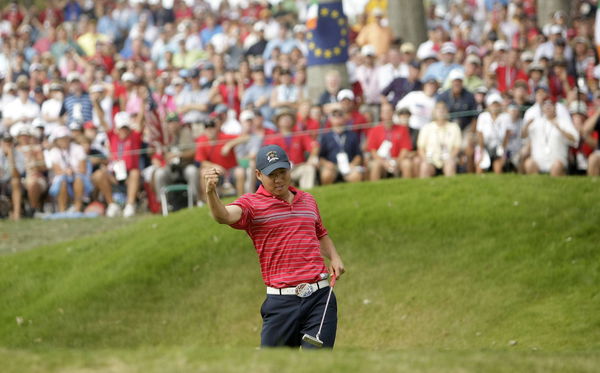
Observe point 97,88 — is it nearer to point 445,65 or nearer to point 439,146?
point 445,65

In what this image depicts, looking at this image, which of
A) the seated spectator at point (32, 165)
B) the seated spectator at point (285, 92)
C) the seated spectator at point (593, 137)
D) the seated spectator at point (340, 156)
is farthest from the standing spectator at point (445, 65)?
the seated spectator at point (32, 165)

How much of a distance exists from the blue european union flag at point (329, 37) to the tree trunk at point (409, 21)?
4181 millimetres

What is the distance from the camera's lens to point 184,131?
19328 mm

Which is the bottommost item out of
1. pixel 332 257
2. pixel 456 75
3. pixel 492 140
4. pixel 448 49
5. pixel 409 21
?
pixel 332 257

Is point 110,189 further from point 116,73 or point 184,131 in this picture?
point 116,73

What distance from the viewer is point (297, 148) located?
17.8 meters

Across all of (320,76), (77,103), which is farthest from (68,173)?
(320,76)

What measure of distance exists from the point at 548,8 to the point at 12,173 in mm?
12500

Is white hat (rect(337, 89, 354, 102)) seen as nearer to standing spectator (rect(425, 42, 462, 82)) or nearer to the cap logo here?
standing spectator (rect(425, 42, 462, 82))

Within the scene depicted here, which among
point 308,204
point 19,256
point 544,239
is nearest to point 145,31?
point 19,256

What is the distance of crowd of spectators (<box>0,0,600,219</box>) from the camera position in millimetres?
16984

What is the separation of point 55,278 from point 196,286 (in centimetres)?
226

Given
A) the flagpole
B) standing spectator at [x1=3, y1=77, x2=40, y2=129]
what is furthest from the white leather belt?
standing spectator at [x1=3, y1=77, x2=40, y2=129]

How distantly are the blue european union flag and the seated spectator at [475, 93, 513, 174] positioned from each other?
3562 millimetres
